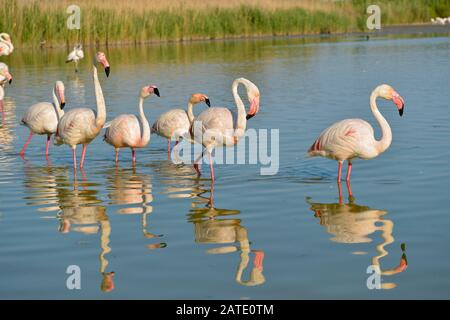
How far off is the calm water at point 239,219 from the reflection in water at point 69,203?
21 mm

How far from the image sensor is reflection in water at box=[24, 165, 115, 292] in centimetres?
668

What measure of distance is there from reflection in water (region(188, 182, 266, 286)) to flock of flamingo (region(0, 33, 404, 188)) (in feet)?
3.72

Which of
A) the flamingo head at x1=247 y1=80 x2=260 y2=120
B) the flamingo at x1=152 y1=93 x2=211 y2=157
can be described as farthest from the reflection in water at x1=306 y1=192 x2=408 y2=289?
the flamingo at x1=152 y1=93 x2=211 y2=157

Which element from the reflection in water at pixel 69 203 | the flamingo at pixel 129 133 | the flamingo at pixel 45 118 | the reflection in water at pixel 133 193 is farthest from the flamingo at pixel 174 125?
the reflection in water at pixel 69 203

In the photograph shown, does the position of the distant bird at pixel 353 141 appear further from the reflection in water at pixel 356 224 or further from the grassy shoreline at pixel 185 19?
the grassy shoreline at pixel 185 19

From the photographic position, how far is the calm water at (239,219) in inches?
217

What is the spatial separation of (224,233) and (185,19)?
29270mm

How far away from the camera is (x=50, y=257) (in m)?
6.19

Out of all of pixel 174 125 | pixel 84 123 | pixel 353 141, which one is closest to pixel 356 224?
pixel 353 141

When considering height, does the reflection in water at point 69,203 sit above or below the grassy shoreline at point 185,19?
below

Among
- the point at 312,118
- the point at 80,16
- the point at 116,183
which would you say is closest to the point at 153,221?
the point at 116,183
